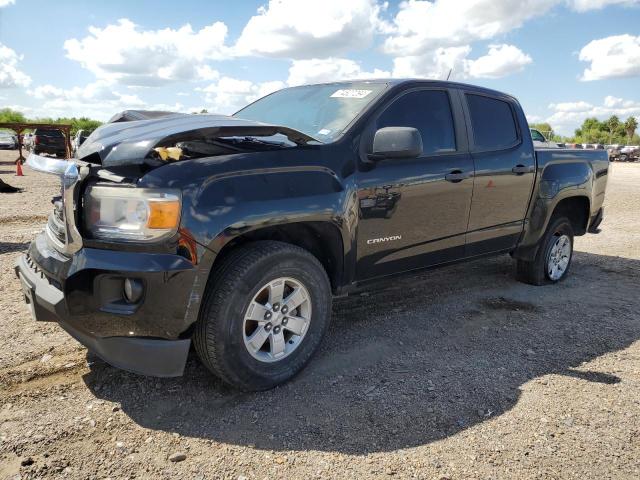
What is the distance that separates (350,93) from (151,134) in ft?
5.47

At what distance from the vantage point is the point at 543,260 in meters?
5.33

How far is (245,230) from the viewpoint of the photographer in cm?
277

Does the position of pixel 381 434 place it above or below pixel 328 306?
below

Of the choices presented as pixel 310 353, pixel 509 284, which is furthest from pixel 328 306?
pixel 509 284

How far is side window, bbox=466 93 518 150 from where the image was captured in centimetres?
438

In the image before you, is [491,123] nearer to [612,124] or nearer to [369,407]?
[369,407]

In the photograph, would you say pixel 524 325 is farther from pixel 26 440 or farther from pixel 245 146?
pixel 26 440

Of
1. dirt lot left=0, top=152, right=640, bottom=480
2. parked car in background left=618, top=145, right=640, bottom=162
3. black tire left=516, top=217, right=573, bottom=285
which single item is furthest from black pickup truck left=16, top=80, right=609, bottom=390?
parked car in background left=618, top=145, right=640, bottom=162

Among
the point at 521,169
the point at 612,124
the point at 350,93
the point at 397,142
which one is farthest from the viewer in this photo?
the point at 612,124

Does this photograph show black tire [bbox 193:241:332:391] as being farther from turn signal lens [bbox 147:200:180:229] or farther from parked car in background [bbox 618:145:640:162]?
parked car in background [bbox 618:145:640:162]

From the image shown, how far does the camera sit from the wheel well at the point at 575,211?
17.7ft

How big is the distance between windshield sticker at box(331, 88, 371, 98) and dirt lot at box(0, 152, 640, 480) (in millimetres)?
1770

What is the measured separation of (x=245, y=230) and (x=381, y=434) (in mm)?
1276

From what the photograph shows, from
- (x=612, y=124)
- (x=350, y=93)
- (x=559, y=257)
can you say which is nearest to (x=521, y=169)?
(x=559, y=257)
